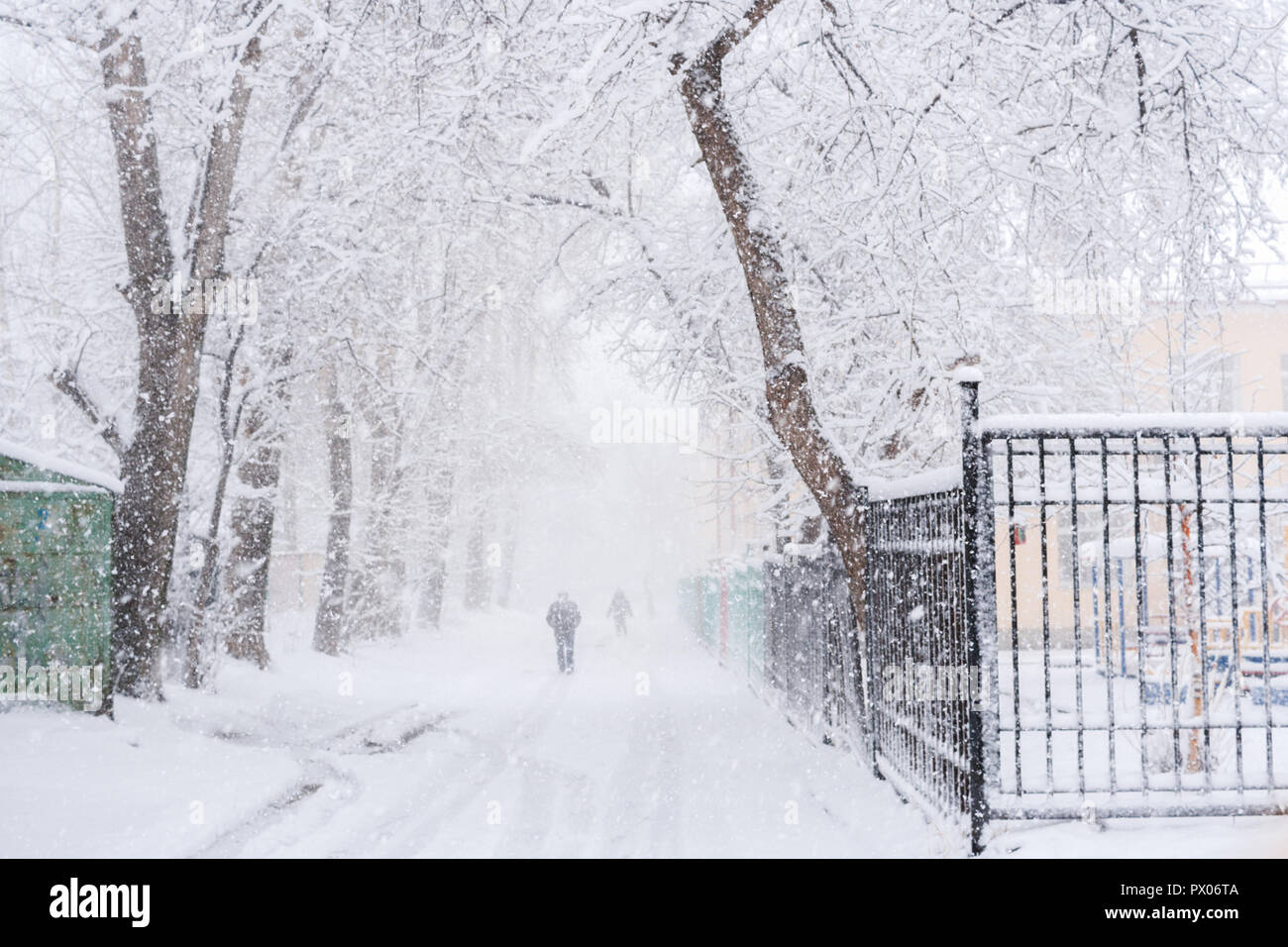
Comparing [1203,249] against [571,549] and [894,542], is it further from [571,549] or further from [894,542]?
[571,549]

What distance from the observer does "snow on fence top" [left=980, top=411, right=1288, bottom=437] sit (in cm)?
570

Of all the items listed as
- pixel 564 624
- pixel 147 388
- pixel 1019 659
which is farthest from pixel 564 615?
pixel 1019 659

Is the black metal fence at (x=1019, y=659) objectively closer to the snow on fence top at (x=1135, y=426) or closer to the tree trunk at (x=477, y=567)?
the snow on fence top at (x=1135, y=426)

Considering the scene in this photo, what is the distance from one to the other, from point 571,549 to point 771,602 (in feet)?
220

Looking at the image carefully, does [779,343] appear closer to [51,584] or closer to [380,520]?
[51,584]

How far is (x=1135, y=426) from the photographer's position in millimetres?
5742

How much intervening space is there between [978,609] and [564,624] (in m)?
16.3

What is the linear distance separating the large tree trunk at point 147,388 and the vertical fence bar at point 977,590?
331 inches

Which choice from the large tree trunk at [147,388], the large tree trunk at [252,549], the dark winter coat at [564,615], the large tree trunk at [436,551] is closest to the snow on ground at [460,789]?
the large tree trunk at [147,388]

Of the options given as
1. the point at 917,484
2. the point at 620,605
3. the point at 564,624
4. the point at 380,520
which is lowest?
the point at 620,605

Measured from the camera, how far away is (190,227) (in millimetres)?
11547

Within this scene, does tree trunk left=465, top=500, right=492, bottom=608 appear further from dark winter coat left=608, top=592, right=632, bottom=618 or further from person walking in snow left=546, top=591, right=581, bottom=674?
person walking in snow left=546, top=591, right=581, bottom=674
